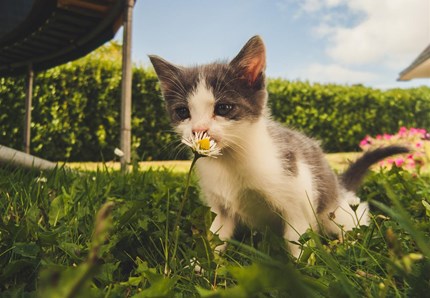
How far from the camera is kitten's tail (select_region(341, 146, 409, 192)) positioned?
101 inches

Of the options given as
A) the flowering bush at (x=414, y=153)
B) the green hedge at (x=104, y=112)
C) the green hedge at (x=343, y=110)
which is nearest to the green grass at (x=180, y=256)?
the flowering bush at (x=414, y=153)

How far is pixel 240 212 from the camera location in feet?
6.81

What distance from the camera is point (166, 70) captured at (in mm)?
2227

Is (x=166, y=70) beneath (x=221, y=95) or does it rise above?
above

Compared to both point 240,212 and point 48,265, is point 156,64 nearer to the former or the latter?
point 240,212

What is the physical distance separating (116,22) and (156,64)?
305 centimetres

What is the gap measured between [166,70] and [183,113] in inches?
13.5

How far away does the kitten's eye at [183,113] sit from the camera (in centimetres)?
203

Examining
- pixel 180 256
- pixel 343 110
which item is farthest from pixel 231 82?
pixel 343 110

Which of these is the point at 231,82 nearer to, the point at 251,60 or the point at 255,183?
the point at 251,60

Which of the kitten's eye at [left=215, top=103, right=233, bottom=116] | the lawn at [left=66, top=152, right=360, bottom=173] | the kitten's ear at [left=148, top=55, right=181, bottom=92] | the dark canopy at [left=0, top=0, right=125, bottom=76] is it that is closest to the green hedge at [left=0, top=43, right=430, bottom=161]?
the lawn at [left=66, top=152, right=360, bottom=173]

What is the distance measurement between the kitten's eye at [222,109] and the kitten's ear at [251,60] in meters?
0.24

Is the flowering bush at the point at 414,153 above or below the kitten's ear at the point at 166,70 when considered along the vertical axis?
below

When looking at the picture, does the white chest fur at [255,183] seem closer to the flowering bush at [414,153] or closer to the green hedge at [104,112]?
the flowering bush at [414,153]
